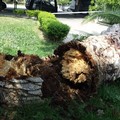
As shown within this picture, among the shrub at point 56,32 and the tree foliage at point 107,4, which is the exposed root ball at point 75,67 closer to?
the tree foliage at point 107,4

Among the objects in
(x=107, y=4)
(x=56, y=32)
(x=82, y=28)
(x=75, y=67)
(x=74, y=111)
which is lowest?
(x=82, y=28)

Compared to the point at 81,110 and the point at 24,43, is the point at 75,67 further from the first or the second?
the point at 24,43

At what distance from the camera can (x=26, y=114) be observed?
555 cm

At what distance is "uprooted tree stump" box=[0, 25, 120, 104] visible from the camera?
18.8 ft

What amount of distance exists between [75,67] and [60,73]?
268 mm

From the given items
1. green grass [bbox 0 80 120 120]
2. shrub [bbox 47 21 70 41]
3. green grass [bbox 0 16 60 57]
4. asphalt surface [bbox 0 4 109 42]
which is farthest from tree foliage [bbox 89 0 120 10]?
green grass [bbox 0 80 120 120]

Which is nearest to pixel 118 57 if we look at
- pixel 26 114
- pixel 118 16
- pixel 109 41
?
pixel 109 41

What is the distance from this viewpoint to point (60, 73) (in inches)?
254

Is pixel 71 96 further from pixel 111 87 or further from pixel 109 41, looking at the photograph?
pixel 109 41

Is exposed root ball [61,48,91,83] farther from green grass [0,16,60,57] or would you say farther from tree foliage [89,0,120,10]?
tree foliage [89,0,120,10]

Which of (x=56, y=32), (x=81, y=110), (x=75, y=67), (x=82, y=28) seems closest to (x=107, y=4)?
(x=56, y=32)

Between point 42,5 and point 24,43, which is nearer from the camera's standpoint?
point 24,43

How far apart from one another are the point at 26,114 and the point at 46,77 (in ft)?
2.77

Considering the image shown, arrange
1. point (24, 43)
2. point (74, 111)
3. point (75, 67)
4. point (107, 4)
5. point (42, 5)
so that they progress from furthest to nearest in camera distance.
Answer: point (42, 5) < point (107, 4) < point (24, 43) < point (75, 67) < point (74, 111)
